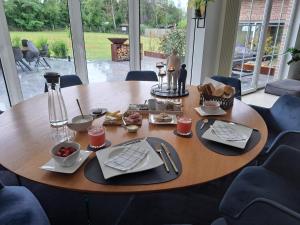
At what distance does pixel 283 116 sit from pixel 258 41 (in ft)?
10.7

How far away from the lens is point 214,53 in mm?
3713

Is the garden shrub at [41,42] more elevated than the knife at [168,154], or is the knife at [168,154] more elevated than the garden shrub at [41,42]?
the garden shrub at [41,42]

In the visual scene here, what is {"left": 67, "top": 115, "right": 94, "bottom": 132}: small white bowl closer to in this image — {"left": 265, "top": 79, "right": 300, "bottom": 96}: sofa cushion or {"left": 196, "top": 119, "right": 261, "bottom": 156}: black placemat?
{"left": 196, "top": 119, "right": 261, "bottom": 156}: black placemat

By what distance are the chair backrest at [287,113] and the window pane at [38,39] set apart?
250cm

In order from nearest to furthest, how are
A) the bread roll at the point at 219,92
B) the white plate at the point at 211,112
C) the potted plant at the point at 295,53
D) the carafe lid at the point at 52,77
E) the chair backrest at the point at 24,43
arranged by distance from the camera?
1. the carafe lid at the point at 52,77
2. the white plate at the point at 211,112
3. the bread roll at the point at 219,92
4. the chair backrest at the point at 24,43
5. the potted plant at the point at 295,53

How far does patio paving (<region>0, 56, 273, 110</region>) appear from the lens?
2.78 metres

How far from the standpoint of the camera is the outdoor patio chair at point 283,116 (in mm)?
1652

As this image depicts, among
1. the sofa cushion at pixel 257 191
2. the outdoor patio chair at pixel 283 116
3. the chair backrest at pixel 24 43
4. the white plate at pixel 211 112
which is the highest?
the chair backrest at pixel 24 43

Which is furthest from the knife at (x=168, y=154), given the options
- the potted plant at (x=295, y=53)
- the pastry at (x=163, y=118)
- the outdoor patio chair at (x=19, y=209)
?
the potted plant at (x=295, y=53)

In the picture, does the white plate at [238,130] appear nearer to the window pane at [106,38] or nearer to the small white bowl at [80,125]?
the small white bowl at [80,125]

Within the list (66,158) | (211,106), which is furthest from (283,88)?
(66,158)

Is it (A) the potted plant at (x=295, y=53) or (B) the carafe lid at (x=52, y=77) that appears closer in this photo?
(B) the carafe lid at (x=52, y=77)

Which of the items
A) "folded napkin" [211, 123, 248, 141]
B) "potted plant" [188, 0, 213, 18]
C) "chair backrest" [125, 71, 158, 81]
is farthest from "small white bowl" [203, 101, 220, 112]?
"potted plant" [188, 0, 213, 18]

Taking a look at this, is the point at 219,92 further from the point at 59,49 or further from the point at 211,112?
the point at 59,49
